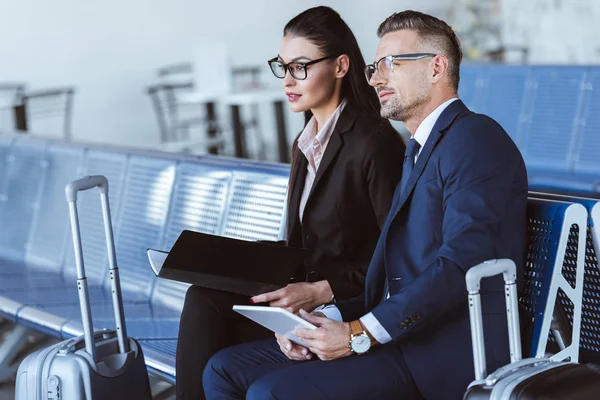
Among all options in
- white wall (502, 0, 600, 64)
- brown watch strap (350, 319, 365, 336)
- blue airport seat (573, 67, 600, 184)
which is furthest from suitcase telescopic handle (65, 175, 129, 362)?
white wall (502, 0, 600, 64)

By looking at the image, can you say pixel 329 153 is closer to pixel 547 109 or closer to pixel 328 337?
pixel 328 337

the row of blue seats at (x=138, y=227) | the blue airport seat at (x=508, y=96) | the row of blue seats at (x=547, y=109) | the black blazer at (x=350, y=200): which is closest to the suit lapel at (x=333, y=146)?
the black blazer at (x=350, y=200)

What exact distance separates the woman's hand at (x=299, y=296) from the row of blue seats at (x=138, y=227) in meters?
0.47

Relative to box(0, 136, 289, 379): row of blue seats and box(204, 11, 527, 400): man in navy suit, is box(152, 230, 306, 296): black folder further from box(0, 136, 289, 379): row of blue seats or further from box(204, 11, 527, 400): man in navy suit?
box(0, 136, 289, 379): row of blue seats

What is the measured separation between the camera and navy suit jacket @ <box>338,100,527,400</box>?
1.84m

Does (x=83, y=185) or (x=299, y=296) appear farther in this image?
(x=83, y=185)

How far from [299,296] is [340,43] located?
0.67 metres

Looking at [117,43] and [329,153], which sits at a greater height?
[329,153]

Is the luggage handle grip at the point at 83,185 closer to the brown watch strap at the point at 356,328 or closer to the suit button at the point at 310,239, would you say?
the suit button at the point at 310,239

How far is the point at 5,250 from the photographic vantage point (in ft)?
15.0

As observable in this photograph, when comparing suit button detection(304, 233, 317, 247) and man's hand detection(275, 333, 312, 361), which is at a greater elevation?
suit button detection(304, 233, 317, 247)

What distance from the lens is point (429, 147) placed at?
6.48 ft

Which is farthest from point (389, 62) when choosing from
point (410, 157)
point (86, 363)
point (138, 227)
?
point (138, 227)

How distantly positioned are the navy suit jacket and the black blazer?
0.32 m
